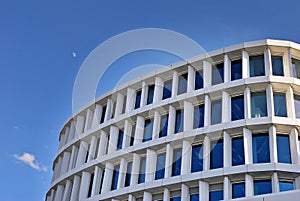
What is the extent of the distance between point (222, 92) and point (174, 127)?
12.2 feet

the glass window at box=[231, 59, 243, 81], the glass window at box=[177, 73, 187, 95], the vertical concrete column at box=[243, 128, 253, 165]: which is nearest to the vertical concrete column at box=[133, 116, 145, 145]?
the glass window at box=[177, 73, 187, 95]

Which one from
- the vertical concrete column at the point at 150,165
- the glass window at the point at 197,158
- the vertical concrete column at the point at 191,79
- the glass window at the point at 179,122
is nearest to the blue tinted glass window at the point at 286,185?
the glass window at the point at 197,158

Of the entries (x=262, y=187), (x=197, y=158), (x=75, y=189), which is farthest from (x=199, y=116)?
(x=75, y=189)

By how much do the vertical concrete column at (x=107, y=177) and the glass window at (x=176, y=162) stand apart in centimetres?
495

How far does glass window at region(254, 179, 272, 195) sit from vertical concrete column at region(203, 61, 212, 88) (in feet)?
21.8

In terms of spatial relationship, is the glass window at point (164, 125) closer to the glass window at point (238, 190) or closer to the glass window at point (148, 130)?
the glass window at point (148, 130)

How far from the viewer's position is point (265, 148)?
21.8m

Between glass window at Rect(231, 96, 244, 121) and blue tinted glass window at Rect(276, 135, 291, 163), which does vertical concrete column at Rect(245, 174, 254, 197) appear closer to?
blue tinted glass window at Rect(276, 135, 291, 163)

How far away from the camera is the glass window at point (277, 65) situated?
77.9 ft

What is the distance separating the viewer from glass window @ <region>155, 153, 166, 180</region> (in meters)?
24.2

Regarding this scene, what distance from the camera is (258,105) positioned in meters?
23.0

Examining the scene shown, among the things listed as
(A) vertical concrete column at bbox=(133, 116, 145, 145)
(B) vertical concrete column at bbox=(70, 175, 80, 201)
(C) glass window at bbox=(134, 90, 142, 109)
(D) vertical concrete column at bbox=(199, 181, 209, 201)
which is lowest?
(D) vertical concrete column at bbox=(199, 181, 209, 201)

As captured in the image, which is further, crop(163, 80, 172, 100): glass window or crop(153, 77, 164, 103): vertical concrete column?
crop(153, 77, 164, 103): vertical concrete column

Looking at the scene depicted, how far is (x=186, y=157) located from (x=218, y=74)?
559 cm
